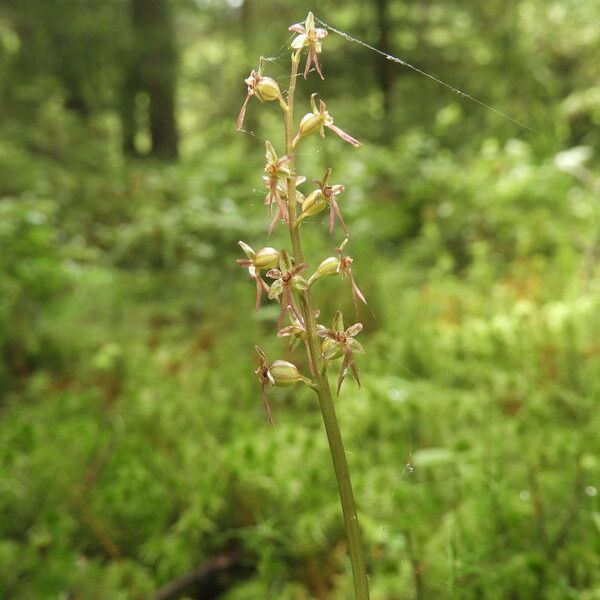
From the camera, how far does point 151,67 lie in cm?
569

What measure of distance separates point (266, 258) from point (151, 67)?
5.48 metres

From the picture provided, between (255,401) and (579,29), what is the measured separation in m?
4.31

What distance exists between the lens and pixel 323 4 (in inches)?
201

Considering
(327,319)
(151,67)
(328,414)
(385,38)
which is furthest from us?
(385,38)

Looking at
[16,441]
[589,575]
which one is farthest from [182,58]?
[589,575]

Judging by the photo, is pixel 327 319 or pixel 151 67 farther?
pixel 151 67

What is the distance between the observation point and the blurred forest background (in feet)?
5.57

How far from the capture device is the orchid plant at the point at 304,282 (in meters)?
0.73

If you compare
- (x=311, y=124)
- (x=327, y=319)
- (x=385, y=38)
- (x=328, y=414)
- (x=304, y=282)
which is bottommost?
(x=328, y=414)

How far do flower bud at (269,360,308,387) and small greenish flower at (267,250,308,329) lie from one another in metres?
0.07

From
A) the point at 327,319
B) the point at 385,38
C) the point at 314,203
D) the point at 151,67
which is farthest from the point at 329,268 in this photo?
the point at 385,38

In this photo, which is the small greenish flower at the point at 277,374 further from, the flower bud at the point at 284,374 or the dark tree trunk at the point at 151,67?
the dark tree trunk at the point at 151,67

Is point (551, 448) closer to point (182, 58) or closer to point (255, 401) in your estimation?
point (255, 401)

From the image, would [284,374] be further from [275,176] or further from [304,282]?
[275,176]
